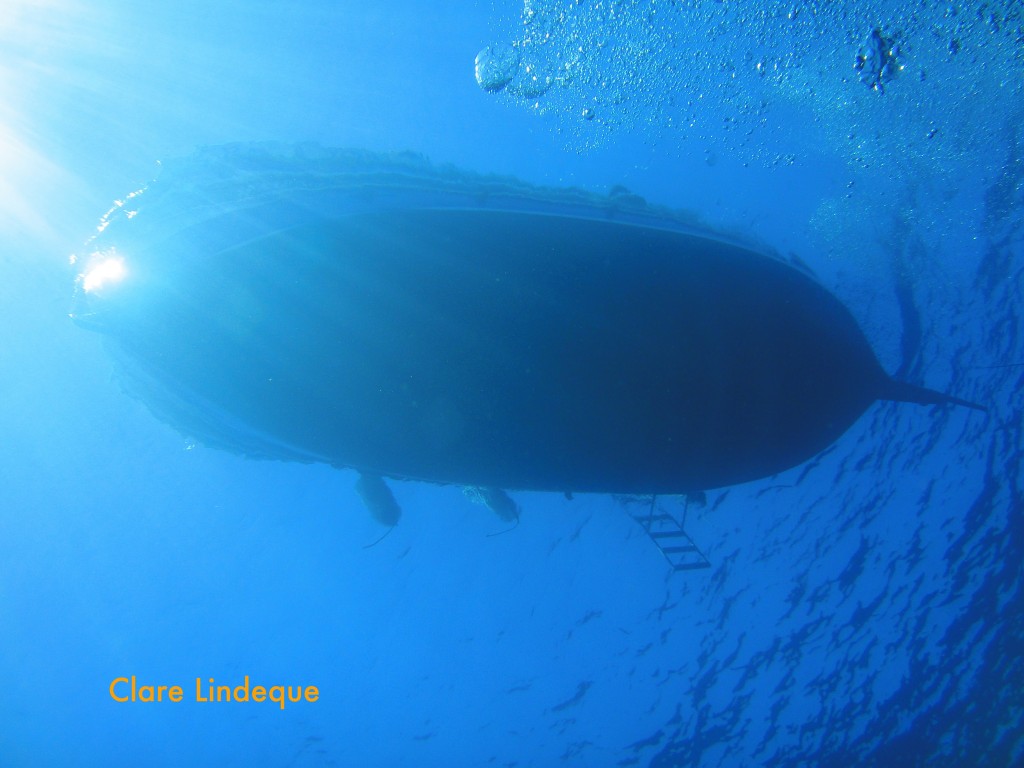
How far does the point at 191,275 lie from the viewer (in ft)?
13.5

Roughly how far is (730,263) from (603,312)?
1.29 metres

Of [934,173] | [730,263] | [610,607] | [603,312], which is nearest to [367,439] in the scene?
[603,312]

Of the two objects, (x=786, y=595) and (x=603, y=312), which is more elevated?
(x=603, y=312)

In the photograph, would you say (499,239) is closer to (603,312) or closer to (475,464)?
(603,312)

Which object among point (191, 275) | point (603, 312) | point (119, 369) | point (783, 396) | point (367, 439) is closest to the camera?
point (191, 275)

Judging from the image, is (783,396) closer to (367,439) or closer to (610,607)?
(367,439)

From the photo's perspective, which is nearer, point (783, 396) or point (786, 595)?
point (783, 396)

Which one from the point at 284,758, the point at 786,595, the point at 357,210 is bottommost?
the point at 786,595

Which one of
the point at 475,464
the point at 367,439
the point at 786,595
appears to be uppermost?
the point at 367,439

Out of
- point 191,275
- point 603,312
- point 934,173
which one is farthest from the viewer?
point 934,173

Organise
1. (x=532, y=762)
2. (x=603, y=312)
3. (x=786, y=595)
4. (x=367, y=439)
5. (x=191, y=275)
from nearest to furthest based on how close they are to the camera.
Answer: (x=191, y=275), (x=603, y=312), (x=367, y=439), (x=786, y=595), (x=532, y=762)

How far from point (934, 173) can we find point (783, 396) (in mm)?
3452

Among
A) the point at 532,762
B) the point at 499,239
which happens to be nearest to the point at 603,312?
the point at 499,239

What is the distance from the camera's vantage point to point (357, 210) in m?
4.28
